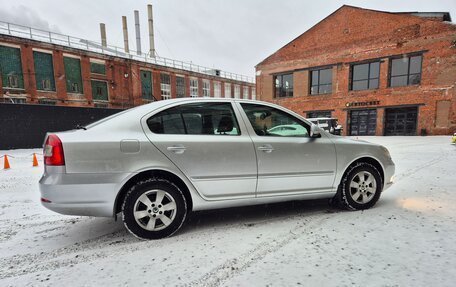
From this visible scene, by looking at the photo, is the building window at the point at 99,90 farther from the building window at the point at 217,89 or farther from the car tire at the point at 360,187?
the car tire at the point at 360,187

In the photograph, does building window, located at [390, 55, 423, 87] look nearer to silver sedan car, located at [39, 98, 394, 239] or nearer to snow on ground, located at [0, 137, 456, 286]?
snow on ground, located at [0, 137, 456, 286]

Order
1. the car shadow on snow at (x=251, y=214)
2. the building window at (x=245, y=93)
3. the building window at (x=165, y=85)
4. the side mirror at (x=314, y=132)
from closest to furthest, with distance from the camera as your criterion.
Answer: the car shadow on snow at (x=251, y=214) → the side mirror at (x=314, y=132) → the building window at (x=165, y=85) → the building window at (x=245, y=93)

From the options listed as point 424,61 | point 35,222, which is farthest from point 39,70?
point 424,61

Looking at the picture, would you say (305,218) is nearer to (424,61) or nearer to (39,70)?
(424,61)

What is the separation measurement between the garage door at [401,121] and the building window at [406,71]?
2.37m

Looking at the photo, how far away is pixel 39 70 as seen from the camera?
2741 centimetres

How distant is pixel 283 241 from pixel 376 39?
26.8m

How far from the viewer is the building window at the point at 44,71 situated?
27312 mm

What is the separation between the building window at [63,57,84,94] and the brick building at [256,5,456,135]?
24082 millimetres

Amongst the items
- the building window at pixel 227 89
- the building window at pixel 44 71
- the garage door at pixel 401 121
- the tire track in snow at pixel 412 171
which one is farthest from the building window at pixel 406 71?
the building window at pixel 44 71

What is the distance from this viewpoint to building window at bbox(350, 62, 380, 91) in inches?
937

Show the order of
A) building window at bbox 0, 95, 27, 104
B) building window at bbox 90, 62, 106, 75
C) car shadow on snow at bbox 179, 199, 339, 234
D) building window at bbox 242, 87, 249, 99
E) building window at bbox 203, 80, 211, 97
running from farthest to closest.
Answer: building window at bbox 242, 87, 249, 99 → building window at bbox 203, 80, 211, 97 → building window at bbox 90, 62, 106, 75 → building window at bbox 0, 95, 27, 104 → car shadow on snow at bbox 179, 199, 339, 234

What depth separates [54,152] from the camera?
99.5 inches

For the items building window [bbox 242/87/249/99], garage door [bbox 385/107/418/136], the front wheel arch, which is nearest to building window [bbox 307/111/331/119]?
garage door [bbox 385/107/418/136]
